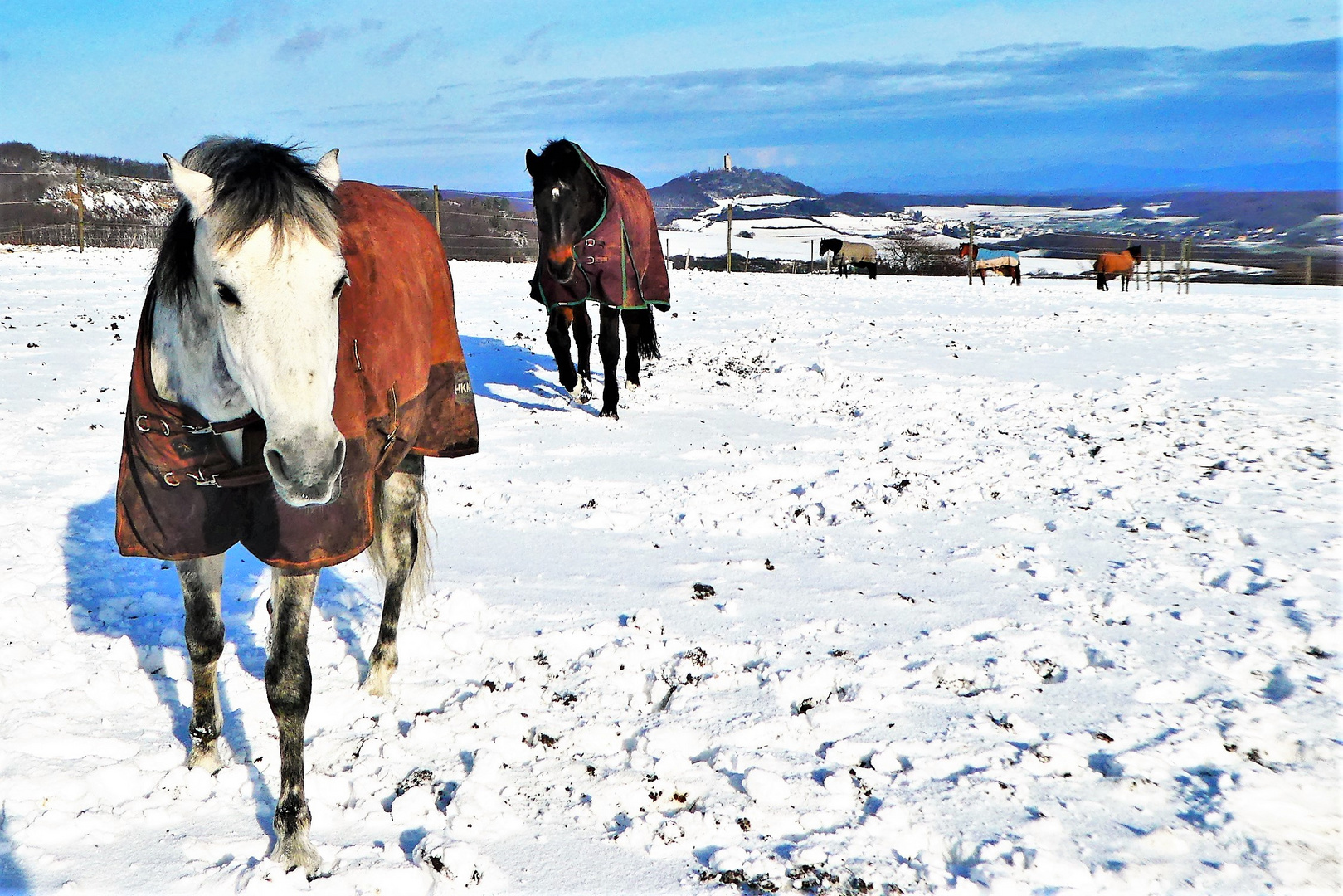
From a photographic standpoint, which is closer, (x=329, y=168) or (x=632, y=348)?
(x=329, y=168)

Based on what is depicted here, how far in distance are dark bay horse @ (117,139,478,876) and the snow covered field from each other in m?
0.34

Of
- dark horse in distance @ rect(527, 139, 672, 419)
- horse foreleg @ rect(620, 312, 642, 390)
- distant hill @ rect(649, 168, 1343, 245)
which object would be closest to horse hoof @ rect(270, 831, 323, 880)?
dark horse in distance @ rect(527, 139, 672, 419)

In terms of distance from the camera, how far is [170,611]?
3748mm

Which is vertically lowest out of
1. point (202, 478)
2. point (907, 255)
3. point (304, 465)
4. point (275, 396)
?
point (202, 478)

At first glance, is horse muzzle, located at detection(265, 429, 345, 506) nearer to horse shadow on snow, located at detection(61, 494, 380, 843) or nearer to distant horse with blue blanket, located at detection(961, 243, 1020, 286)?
horse shadow on snow, located at detection(61, 494, 380, 843)

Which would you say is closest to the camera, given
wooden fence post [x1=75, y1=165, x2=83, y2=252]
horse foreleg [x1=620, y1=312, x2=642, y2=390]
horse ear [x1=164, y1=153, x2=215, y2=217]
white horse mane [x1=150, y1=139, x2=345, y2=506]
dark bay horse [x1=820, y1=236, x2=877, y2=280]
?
white horse mane [x1=150, y1=139, x2=345, y2=506]

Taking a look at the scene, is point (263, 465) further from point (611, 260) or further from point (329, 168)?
point (611, 260)

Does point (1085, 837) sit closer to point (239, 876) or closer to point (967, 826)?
point (967, 826)

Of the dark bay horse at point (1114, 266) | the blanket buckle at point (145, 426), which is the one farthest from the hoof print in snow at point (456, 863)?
the dark bay horse at point (1114, 266)

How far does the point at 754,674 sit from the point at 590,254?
4.75 m

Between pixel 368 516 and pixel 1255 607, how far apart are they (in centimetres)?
357

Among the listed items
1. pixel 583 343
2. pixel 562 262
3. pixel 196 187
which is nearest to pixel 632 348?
pixel 583 343

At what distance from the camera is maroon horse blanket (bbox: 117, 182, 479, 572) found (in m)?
2.40

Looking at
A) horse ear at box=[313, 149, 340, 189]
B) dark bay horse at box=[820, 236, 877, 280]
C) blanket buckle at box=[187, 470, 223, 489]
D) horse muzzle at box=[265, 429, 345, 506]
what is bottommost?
blanket buckle at box=[187, 470, 223, 489]
